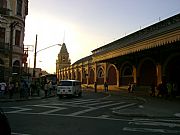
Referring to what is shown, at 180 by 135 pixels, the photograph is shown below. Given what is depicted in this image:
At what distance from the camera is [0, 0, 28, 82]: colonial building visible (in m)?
39.6

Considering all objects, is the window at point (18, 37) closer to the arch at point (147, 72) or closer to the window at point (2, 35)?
the window at point (2, 35)

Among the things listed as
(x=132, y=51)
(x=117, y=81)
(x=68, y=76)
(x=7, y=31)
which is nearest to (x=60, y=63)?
(x=68, y=76)

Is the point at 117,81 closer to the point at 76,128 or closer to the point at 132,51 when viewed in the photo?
the point at 132,51

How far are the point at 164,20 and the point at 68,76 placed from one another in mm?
64752

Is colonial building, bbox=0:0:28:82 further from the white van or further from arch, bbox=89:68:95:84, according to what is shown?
arch, bbox=89:68:95:84

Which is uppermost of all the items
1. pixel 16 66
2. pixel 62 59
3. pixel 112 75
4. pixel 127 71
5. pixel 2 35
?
pixel 62 59

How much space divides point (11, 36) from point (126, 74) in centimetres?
1713

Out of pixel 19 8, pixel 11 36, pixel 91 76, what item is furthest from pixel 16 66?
pixel 91 76

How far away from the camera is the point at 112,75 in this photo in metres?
52.9

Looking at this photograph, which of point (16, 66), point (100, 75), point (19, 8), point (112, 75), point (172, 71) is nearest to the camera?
point (172, 71)

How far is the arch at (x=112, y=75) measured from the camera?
51.7 meters

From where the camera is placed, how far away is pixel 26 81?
33.6 m

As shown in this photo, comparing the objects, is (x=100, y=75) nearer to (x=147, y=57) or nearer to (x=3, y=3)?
(x=147, y=57)

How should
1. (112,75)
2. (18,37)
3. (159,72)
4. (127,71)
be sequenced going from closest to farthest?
(159,72), (18,37), (127,71), (112,75)
